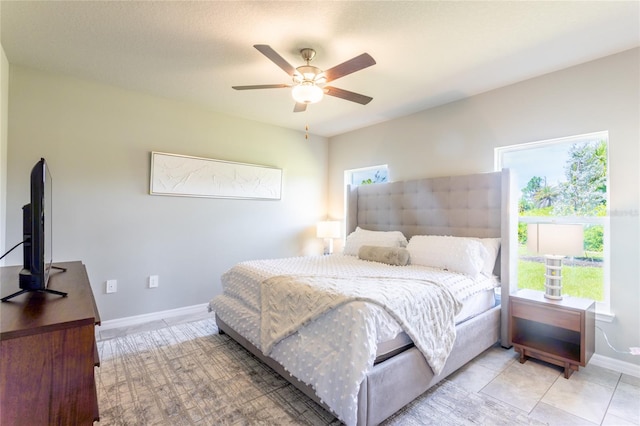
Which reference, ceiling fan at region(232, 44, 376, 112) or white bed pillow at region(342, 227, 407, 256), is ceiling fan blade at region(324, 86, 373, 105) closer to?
ceiling fan at region(232, 44, 376, 112)

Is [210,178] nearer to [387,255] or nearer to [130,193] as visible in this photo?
[130,193]

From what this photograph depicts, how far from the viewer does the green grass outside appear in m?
2.48

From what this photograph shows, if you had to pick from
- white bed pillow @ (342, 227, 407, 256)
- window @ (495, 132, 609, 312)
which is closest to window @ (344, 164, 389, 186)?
white bed pillow @ (342, 227, 407, 256)

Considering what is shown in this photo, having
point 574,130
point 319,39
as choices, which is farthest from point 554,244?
point 319,39

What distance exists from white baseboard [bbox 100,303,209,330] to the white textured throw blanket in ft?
6.05

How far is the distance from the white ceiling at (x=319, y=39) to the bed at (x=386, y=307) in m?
1.06

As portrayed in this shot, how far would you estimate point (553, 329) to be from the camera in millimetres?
2641

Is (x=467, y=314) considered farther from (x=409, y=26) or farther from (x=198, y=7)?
(x=198, y=7)

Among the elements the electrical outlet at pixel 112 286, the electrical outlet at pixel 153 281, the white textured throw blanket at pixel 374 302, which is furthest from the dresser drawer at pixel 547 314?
the electrical outlet at pixel 112 286

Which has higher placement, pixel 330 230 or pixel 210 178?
pixel 210 178

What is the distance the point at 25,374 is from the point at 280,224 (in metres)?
3.52

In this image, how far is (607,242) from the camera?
2406mm

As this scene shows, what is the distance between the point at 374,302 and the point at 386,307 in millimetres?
83

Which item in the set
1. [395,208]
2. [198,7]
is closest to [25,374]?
[198,7]
